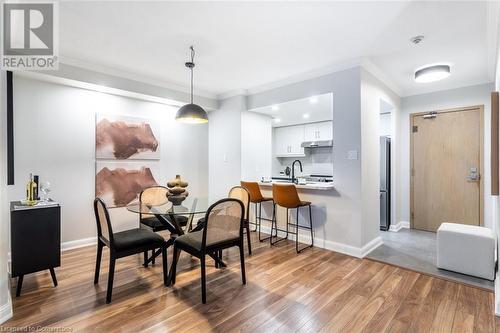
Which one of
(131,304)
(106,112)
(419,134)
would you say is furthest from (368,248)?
(106,112)

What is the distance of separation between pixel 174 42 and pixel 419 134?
165 inches

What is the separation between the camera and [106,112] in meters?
3.61

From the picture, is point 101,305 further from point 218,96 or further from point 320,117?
point 320,117

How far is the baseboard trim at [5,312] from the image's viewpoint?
5.88ft

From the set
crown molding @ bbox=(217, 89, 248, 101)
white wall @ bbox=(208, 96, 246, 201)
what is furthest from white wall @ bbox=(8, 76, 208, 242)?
crown molding @ bbox=(217, 89, 248, 101)

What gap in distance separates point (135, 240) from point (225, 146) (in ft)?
8.72

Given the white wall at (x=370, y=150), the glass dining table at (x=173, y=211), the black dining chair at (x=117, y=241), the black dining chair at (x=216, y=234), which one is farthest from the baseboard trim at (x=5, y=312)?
the white wall at (x=370, y=150)

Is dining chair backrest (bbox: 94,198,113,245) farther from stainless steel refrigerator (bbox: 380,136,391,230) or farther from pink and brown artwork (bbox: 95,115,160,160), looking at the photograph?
stainless steel refrigerator (bbox: 380,136,391,230)

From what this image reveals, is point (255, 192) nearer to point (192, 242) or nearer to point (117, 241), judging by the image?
point (192, 242)

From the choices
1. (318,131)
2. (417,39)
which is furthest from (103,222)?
(318,131)

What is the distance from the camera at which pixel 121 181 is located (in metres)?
3.73

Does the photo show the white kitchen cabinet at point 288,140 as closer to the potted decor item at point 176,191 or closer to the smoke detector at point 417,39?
the smoke detector at point 417,39

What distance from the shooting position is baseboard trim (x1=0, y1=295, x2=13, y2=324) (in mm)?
1791

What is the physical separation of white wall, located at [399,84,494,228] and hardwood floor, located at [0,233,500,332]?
2.15 meters
